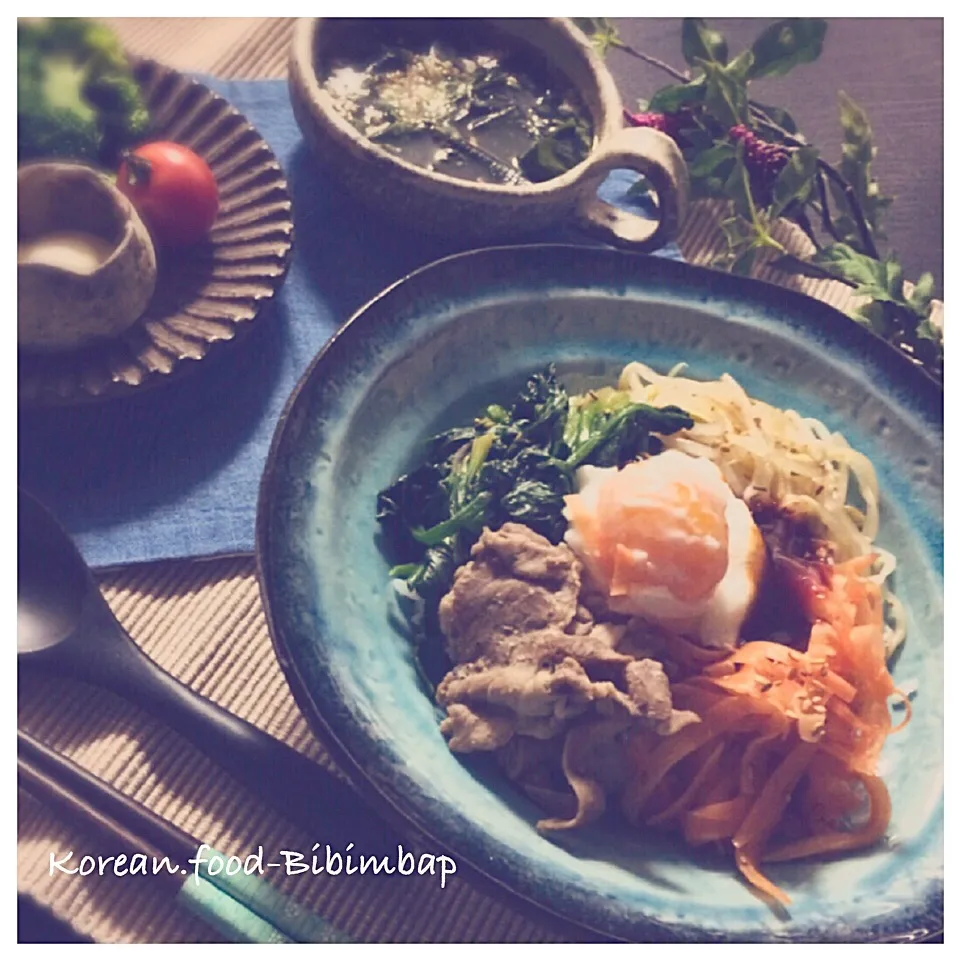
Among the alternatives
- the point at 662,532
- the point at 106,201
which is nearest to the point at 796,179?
the point at 662,532

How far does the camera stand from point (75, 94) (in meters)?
1.42

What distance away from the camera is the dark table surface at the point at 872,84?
2086 millimetres

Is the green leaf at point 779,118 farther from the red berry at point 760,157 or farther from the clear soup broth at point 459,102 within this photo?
the clear soup broth at point 459,102

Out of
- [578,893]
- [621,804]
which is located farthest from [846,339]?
[578,893]

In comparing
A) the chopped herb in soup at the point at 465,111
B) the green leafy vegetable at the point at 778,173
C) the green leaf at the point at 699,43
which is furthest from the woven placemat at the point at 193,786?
the green leaf at the point at 699,43

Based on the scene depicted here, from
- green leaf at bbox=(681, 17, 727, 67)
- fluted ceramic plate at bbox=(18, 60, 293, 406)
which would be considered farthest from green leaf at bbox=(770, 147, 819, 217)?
fluted ceramic plate at bbox=(18, 60, 293, 406)

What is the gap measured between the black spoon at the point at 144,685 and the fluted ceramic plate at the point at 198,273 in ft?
0.65

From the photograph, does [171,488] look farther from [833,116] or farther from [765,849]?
[833,116]

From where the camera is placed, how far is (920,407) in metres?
1.43

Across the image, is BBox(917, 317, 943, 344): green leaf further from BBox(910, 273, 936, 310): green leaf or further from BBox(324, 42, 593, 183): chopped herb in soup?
BBox(324, 42, 593, 183): chopped herb in soup

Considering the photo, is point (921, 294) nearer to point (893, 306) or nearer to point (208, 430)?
point (893, 306)

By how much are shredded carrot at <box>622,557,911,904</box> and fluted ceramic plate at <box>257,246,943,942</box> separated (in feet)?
0.11

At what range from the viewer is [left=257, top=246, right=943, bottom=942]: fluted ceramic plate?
3.34 feet

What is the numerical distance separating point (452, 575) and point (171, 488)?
0.42 metres
